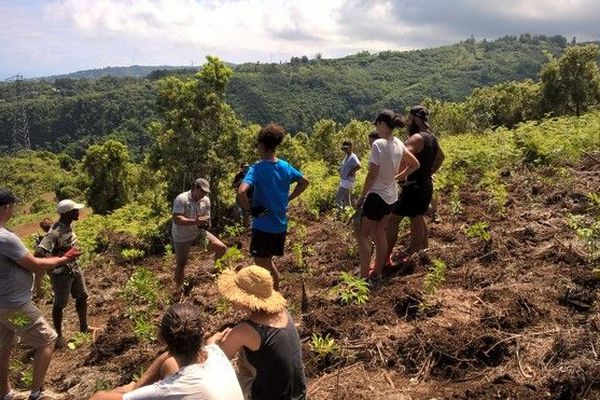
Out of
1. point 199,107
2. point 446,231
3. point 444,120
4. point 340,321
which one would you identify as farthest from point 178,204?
point 444,120

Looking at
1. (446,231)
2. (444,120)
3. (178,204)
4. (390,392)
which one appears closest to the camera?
(390,392)

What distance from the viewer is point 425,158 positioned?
5926mm

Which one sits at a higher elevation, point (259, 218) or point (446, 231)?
point (259, 218)

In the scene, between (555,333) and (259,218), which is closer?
(555,333)

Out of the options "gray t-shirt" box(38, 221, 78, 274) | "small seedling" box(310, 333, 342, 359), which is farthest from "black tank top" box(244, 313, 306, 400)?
"gray t-shirt" box(38, 221, 78, 274)

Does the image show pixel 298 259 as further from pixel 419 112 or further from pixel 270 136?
pixel 270 136

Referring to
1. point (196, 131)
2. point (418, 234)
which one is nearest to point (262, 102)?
point (196, 131)

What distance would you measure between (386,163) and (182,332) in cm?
327

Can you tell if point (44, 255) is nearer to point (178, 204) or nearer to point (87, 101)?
point (178, 204)

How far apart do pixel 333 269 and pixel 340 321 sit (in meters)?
1.86

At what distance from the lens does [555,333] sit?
413cm

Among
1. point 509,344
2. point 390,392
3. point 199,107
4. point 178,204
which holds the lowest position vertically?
point 390,392

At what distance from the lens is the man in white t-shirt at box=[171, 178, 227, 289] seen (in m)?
6.48

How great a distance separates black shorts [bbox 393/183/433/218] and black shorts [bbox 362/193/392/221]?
1.67 ft
